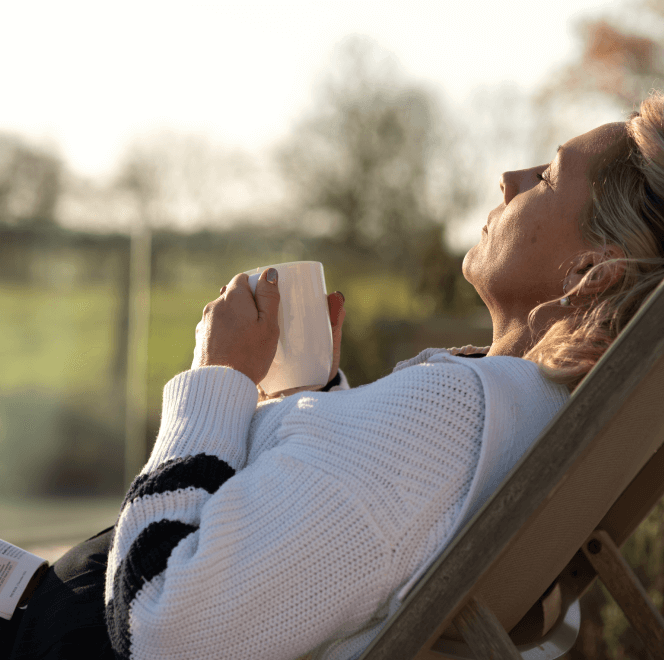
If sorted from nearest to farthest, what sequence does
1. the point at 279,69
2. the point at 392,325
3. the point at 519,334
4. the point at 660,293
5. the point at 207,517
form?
the point at 660,293, the point at 207,517, the point at 519,334, the point at 279,69, the point at 392,325

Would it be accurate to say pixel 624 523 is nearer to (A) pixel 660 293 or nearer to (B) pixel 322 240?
(A) pixel 660 293

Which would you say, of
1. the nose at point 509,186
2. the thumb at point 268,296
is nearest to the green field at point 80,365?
the nose at point 509,186

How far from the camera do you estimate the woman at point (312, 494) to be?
3.42ft

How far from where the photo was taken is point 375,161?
525cm

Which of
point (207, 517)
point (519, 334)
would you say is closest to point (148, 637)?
point (207, 517)

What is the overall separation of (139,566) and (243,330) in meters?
0.65

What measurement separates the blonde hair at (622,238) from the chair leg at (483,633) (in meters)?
0.52

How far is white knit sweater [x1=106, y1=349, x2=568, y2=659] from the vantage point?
1.04m

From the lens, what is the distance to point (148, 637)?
1.04 metres

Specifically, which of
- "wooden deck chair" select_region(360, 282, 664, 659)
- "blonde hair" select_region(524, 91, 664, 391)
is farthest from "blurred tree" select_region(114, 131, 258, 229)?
"wooden deck chair" select_region(360, 282, 664, 659)

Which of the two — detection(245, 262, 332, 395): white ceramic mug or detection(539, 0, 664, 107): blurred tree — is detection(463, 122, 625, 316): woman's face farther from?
detection(539, 0, 664, 107): blurred tree

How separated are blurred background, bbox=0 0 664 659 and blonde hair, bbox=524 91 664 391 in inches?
129

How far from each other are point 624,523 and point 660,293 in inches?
29.0

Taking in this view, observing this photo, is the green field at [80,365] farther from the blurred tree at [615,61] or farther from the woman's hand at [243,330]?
the woman's hand at [243,330]
